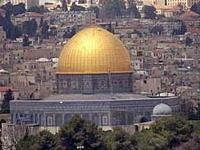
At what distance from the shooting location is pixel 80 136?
75.7 m

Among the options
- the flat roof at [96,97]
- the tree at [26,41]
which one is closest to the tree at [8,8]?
the tree at [26,41]

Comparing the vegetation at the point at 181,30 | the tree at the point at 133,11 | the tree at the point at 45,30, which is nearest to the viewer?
the tree at the point at 45,30

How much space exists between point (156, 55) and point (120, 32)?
16.5 m

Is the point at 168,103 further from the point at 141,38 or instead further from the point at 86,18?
the point at 86,18

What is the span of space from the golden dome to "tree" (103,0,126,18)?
78.3m

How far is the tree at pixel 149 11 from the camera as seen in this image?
167250 mm

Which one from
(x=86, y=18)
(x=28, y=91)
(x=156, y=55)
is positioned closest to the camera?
(x=28, y=91)

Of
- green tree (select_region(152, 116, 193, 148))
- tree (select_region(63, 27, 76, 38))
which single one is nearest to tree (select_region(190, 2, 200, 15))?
tree (select_region(63, 27, 76, 38))

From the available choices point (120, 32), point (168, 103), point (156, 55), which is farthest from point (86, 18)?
point (168, 103)

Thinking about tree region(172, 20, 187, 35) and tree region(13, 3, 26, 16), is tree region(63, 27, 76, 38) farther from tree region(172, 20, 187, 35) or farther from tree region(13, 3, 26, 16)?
tree region(13, 3, 26, 16)

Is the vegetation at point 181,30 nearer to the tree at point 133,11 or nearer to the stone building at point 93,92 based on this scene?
the tree at point 133,11

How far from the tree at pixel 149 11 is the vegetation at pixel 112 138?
88.7 m

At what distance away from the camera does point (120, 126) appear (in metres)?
84.4

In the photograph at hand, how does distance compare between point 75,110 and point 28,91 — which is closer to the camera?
point 75,110
